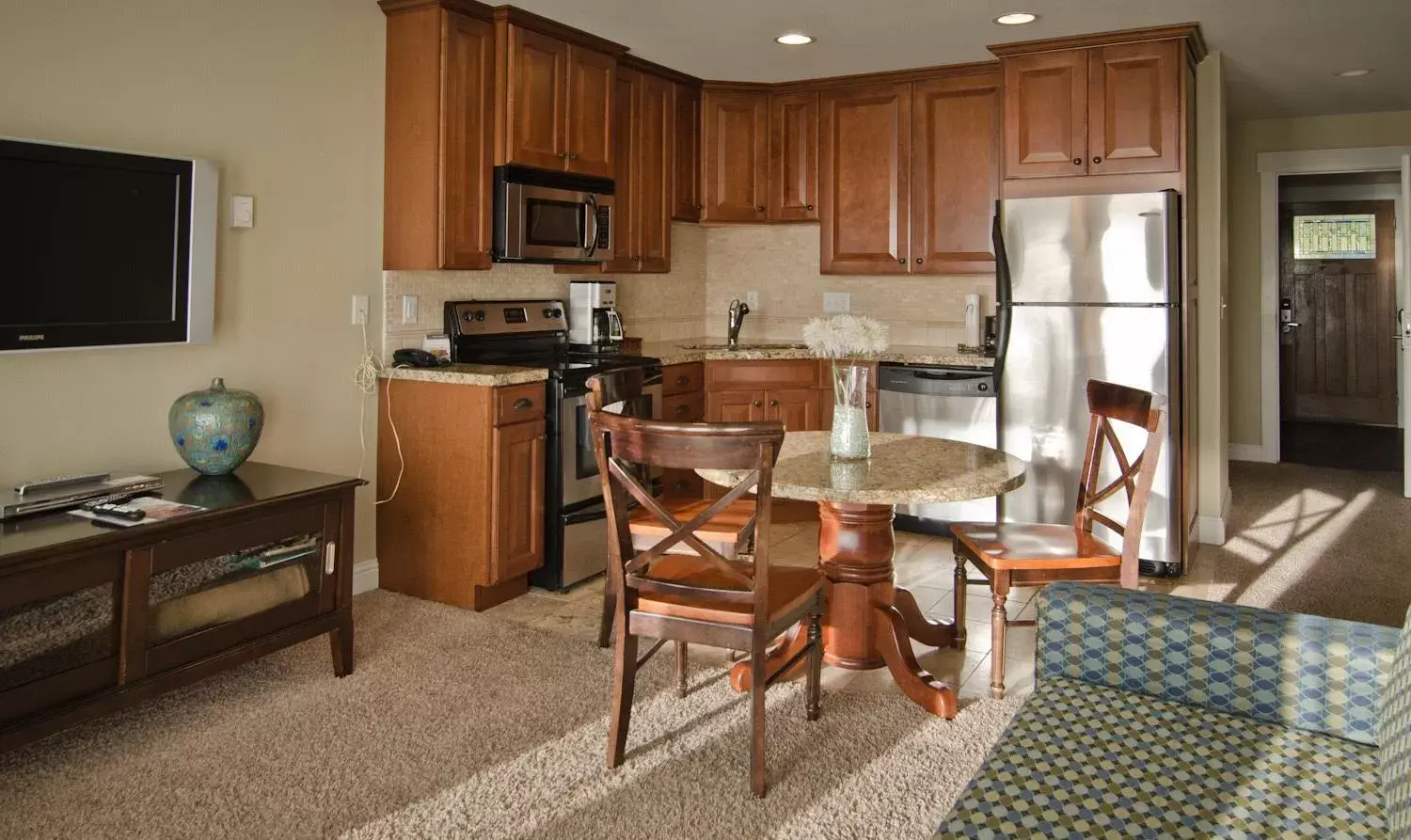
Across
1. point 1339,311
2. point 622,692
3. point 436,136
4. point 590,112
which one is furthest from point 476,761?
point 1339,311

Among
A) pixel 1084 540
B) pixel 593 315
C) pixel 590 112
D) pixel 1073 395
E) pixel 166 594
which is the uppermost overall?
pixel 590 112

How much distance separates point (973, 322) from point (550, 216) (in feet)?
7.31

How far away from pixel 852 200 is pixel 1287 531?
2706 mm

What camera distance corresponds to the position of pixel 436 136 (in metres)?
3.78

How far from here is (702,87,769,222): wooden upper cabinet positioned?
5320mm

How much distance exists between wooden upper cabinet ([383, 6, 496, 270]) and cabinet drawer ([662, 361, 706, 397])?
1086mm

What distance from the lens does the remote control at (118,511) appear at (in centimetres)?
252

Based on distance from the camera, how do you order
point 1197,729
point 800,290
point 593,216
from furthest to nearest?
point 800,290 → point 593,216 → point 1197,729

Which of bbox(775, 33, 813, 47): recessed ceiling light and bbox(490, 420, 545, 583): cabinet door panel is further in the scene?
bbox(775, 33, 813, 47): recessed ceiling light

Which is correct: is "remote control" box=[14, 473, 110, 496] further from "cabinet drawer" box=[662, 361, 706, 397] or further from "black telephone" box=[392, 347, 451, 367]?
"cabinet drawer" box=[662, 361, 706, 397]

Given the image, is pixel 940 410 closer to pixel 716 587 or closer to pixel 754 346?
pixel 754 346

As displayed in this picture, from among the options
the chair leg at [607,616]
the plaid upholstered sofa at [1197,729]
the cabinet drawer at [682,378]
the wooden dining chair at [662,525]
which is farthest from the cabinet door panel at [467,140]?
the plaid upholstered sofa at [1197,729]

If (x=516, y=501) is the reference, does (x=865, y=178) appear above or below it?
above

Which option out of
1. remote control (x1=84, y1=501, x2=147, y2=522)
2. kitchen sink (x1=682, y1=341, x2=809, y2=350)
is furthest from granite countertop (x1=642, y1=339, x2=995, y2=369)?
remote control (x1=84, y1=501, x2=147, y2=522)
